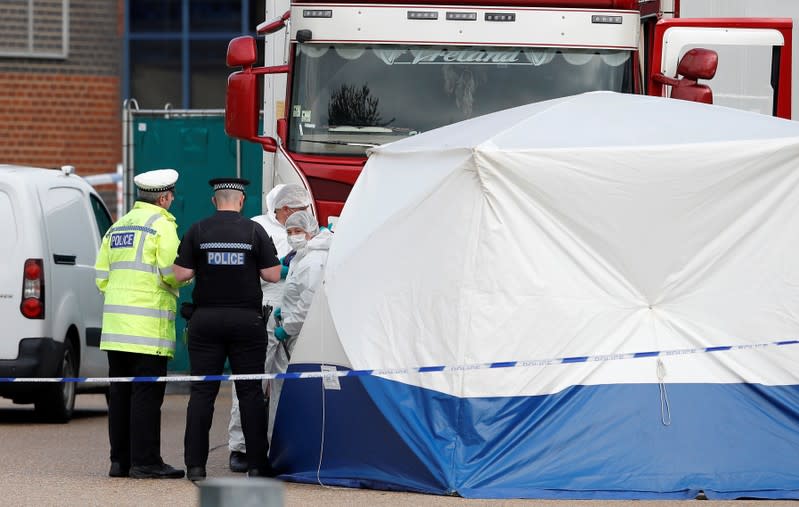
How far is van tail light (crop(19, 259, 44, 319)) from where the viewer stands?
43.2 ft

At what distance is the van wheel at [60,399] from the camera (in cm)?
1377

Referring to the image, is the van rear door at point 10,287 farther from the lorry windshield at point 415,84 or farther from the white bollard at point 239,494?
the white bollard at point 239,494

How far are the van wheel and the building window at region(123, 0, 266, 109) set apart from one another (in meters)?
14.6

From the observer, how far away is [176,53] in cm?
2834

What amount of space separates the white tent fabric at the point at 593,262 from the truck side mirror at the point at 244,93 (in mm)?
3081

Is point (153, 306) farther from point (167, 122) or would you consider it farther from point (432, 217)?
point (167, 122)

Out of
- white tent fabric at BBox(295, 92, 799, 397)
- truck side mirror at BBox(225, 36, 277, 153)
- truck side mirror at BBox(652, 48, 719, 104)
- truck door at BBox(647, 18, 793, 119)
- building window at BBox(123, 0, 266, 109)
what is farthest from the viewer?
building window at BBox(123, 0, 266, 109)

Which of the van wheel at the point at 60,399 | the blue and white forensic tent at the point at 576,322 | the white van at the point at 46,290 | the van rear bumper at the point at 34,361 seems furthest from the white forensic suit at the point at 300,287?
the van wheel at the point at 60,399

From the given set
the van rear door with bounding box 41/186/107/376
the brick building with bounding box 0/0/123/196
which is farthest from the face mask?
the brick building with bounding box 0/0/123/196

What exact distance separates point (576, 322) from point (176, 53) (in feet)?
66.2

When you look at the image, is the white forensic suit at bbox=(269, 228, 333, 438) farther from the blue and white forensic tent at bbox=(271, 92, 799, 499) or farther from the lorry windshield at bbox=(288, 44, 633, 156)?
the lorry windshield at bbox=(288, 44, 633, 156)

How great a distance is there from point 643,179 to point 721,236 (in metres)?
0.52

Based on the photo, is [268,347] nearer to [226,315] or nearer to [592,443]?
[226,315]

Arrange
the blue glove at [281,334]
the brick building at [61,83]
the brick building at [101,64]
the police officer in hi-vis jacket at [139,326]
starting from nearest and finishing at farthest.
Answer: the police officer in hi-vis jacket at [139,326] < the blue glove at [281,334] < the brick building at [61,83] < the brick building at [101,64]
